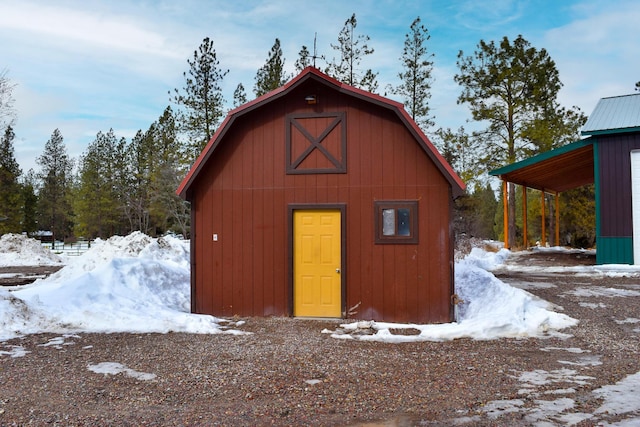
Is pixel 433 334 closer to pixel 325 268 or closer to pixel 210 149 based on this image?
pixel 325 268

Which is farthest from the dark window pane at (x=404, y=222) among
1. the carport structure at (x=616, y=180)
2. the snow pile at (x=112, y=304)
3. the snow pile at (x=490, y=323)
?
the carport structure at (x=616, y=180)

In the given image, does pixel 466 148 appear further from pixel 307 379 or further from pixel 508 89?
pixel 307 379

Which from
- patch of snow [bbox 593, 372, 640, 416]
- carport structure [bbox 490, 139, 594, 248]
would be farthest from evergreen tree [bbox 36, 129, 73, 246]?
patch of snow [bbox 593, 372, 640, 416]

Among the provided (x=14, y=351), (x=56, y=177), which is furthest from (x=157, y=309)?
(x=56, y=177)

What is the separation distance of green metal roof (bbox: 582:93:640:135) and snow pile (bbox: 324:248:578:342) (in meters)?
8.30

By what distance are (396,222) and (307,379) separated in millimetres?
3752

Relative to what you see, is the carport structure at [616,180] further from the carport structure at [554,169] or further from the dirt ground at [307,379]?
the dirt ground at [307,379]

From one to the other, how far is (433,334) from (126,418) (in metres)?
4.39

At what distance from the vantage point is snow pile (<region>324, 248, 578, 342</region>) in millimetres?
7006

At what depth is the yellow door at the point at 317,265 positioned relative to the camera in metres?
8.37

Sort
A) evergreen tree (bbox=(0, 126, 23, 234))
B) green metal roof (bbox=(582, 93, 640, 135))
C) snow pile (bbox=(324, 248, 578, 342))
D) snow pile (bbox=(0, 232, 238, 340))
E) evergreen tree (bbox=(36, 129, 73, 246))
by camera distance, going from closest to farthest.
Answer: snow pile (bbox=(324, 248, 578, 342)) < snow pile (bbox=(0, 232, 238, 340)) < green metal roof (bbox=(582, 93, 640, 135)) < evergreen tree (bbox=(0, 126, 23, 234)) < evergreen tree (bbox=(36, 129, 73, 246))

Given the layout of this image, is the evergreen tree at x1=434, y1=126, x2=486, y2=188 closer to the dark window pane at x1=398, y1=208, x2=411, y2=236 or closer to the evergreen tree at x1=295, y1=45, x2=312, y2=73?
the evergreen tree at x1=295, y1=45, x2=312, y2=73

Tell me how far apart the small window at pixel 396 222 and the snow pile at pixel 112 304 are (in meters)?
2.96

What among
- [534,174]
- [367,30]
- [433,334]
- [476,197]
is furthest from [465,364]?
[476,197]
